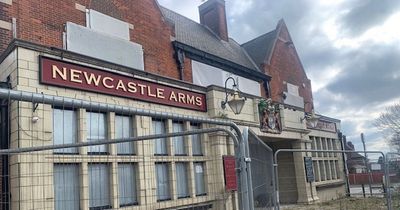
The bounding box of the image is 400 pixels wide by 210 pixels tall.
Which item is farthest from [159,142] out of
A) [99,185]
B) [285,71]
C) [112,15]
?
[285,71]

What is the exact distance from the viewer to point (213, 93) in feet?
43.5

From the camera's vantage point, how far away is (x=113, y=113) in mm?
9125

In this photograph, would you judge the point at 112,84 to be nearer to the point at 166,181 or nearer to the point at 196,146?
the point at 166,181

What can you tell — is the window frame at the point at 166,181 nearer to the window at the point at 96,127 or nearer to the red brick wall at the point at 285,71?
the window at the point at 96,127

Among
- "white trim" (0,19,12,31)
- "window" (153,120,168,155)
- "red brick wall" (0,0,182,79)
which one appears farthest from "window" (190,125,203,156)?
"white trim" (0,19,12,31)

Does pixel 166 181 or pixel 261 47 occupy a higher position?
pixel 261 47

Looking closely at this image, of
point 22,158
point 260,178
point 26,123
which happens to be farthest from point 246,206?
point 26,123

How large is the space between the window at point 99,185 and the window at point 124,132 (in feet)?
2.65

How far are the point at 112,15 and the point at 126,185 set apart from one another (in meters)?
5.91

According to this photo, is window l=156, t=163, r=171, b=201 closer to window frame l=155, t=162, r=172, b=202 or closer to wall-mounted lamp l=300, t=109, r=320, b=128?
window frame l=155, t=162, r=172, b=202

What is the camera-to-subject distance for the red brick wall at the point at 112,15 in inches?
410

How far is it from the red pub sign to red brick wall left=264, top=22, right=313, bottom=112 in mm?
9542

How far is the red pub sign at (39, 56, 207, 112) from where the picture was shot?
899cm

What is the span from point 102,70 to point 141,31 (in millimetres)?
4117
